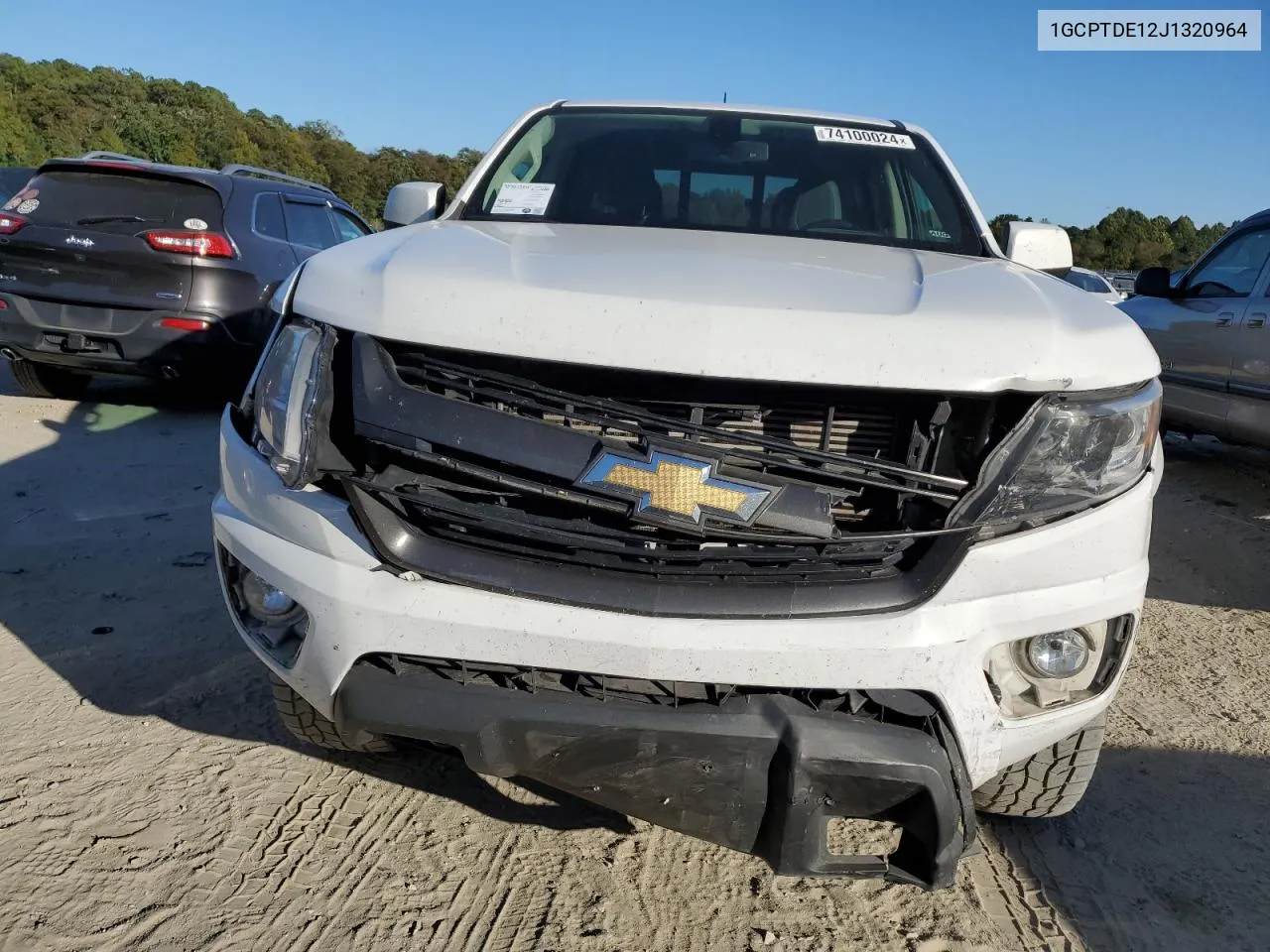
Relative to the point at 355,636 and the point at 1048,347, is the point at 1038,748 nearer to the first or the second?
the point at 1048,347

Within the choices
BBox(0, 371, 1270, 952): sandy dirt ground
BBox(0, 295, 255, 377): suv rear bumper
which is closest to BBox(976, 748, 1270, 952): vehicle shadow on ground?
BBox(0, 371, 1270, 952): sandy dirt ground

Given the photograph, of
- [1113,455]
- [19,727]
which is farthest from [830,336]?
[19,727]

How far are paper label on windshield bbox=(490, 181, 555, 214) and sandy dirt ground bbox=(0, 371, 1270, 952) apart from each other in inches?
66.3

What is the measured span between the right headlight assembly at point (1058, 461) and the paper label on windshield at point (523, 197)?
5.88ft

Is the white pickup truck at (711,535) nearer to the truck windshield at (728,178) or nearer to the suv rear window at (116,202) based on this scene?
the truck windshield at (728,178)

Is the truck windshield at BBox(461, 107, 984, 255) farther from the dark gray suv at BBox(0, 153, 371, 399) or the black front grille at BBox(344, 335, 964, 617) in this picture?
the dark gray suv at BBox(0, 153, 371, 399)

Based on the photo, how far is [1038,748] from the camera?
2.04 metres

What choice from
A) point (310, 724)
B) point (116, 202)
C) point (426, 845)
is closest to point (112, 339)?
point (116, 202)

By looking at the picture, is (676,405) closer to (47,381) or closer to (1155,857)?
(1155,857)

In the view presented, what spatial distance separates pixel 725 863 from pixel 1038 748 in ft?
2.67

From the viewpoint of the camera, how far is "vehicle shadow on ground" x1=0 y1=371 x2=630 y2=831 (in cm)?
275

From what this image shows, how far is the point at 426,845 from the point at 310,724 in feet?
1.35

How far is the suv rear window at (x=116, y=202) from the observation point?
20.2ft

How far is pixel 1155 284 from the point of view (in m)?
6.41
